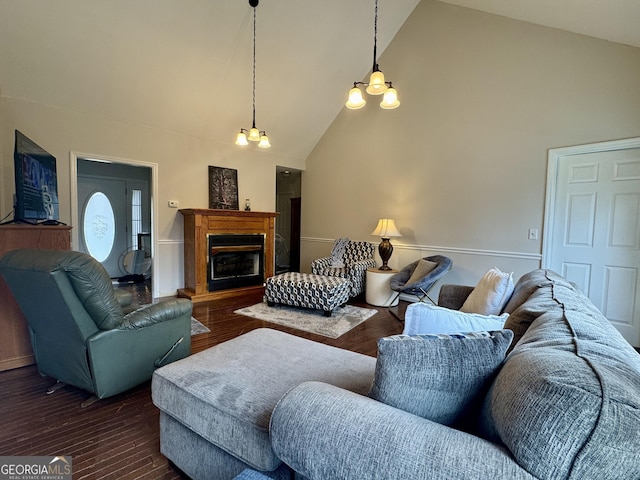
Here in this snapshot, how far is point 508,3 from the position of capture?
327cm

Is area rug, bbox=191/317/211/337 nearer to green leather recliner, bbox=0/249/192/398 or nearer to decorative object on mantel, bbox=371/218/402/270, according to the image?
green leather recliner, bbox=0/249/192/398

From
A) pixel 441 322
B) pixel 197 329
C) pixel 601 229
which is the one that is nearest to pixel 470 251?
pixel 601 229

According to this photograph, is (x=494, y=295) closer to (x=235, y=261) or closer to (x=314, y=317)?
(x=314, y=317)

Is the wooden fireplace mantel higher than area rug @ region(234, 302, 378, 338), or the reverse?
the wooden fireplace mantel

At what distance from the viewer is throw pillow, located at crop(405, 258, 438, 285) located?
4.01 m

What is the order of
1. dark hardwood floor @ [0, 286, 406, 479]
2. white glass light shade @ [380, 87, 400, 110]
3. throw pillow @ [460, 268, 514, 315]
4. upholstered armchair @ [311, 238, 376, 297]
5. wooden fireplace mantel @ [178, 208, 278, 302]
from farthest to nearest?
upholstered armchair @ [311, 238, 376, 297]
wooden fireplace mantel @ [178, 208, 278, 302]
white glass light shade @ [380, 87, 400, 110]
throw pillow @ [460, 268, 514, 315]
dark hardwood floor @ [0, 286, 406, 479]

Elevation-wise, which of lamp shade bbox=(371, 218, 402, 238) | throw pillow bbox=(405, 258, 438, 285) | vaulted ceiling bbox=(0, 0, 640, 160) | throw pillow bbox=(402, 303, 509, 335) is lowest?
throw pillow bbox=(405, 258, 438, 285)

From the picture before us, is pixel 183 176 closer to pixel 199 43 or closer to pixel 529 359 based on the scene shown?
pixel 199 43

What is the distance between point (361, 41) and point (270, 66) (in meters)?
1.48

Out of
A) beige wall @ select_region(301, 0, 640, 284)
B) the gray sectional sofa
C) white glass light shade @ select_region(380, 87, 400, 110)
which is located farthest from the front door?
the gray sectional sofa

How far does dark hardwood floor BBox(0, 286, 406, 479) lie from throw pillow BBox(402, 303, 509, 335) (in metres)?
1.39

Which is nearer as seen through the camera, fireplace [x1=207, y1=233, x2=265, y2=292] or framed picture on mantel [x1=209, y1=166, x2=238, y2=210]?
fireplace [x1=207, y1=233, x2=265, y2=292]

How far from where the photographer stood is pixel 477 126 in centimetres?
409

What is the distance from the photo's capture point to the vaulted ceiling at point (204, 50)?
3033 mm
